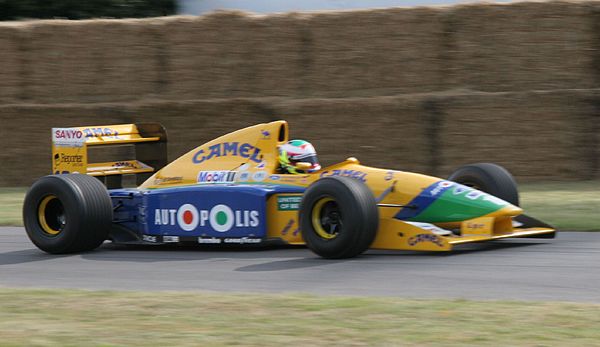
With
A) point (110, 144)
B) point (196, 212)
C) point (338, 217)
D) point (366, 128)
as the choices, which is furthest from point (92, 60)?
point (338, 217)

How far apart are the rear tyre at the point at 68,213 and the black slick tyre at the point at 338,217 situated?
2.00 meters

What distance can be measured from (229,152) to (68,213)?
1.58 m

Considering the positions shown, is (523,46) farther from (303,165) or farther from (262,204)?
(262,204)

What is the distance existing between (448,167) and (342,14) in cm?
264

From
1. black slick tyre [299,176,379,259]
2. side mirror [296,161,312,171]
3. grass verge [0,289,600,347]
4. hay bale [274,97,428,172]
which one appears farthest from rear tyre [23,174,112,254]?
hay bale [274,97,428,172]

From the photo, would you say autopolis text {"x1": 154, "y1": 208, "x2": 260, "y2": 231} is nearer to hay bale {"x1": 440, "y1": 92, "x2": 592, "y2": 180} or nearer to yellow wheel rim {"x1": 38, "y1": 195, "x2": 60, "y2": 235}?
yellow wheel rim {"x1": 38, "y1": 195, "x2": 60, "y2": 235}

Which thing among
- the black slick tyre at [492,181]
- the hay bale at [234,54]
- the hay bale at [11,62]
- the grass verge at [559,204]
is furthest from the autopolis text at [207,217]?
the hay bale at [11,62]

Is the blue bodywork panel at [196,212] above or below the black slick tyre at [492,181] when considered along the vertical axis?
below

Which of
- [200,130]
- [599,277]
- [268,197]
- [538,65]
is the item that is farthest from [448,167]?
[599,277]

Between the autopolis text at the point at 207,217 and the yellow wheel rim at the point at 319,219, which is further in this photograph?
the autopolis text at the point at 207,217

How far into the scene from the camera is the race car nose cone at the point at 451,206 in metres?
8.73

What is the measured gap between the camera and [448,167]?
14914mm

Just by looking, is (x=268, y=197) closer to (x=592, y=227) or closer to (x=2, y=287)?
(x=2, y=287)

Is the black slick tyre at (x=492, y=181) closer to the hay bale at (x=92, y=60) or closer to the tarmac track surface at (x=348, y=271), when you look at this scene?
the tarmac track surface at (x=348, y=271)
